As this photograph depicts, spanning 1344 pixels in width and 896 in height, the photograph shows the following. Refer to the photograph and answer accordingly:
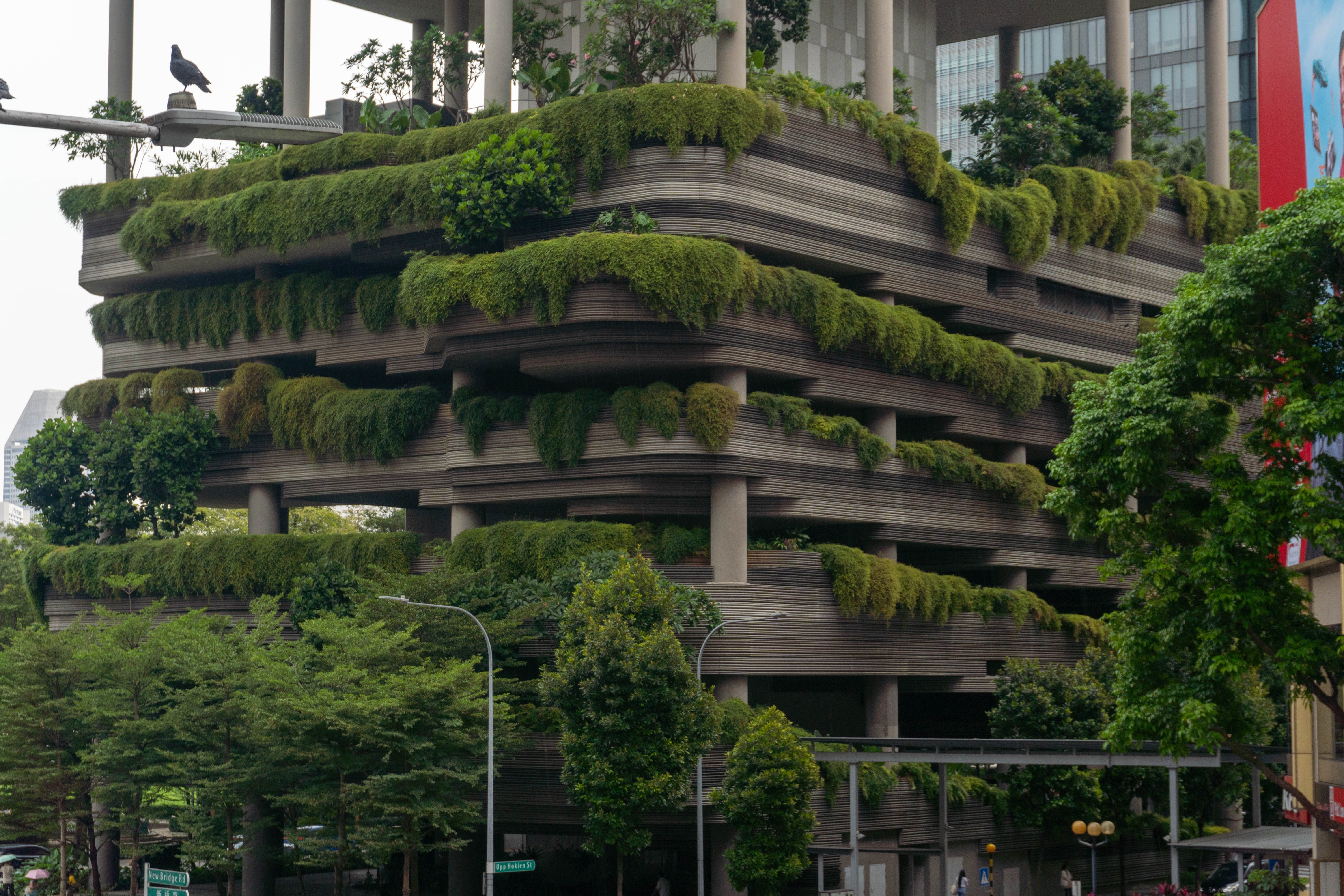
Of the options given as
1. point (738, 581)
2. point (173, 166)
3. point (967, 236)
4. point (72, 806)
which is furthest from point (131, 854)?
point (967, 236)

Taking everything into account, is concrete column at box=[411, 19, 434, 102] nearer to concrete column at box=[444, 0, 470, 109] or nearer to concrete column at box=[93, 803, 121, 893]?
concrete column at box=[444, 0, 470, 109]

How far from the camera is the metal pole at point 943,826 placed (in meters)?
43.0

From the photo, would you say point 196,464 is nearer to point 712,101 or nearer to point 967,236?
point 712,101

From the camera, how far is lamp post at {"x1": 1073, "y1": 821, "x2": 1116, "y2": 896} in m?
44.2

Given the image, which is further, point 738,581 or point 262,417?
point 262,417

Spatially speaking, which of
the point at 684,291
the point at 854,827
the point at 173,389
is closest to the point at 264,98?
the point at 173,389

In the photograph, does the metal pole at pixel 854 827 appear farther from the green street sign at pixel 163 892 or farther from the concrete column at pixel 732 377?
the green street sign at pixel 163 892

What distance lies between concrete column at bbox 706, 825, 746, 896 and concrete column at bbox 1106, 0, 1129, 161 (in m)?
33.5

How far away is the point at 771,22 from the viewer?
59656 millimetres

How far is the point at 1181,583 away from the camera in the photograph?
23438mm

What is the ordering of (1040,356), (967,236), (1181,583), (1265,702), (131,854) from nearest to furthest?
(1181,583) → (131,854) → (1265,702) → (967,236) → (1040,356)

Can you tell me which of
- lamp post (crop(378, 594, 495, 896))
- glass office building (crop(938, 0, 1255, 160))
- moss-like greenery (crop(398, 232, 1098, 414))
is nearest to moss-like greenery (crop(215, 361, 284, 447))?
moss-like greenery (crop(398, 232, 1098, 414))

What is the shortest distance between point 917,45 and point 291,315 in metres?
31.3

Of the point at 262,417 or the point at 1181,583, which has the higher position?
the point at 262,417
